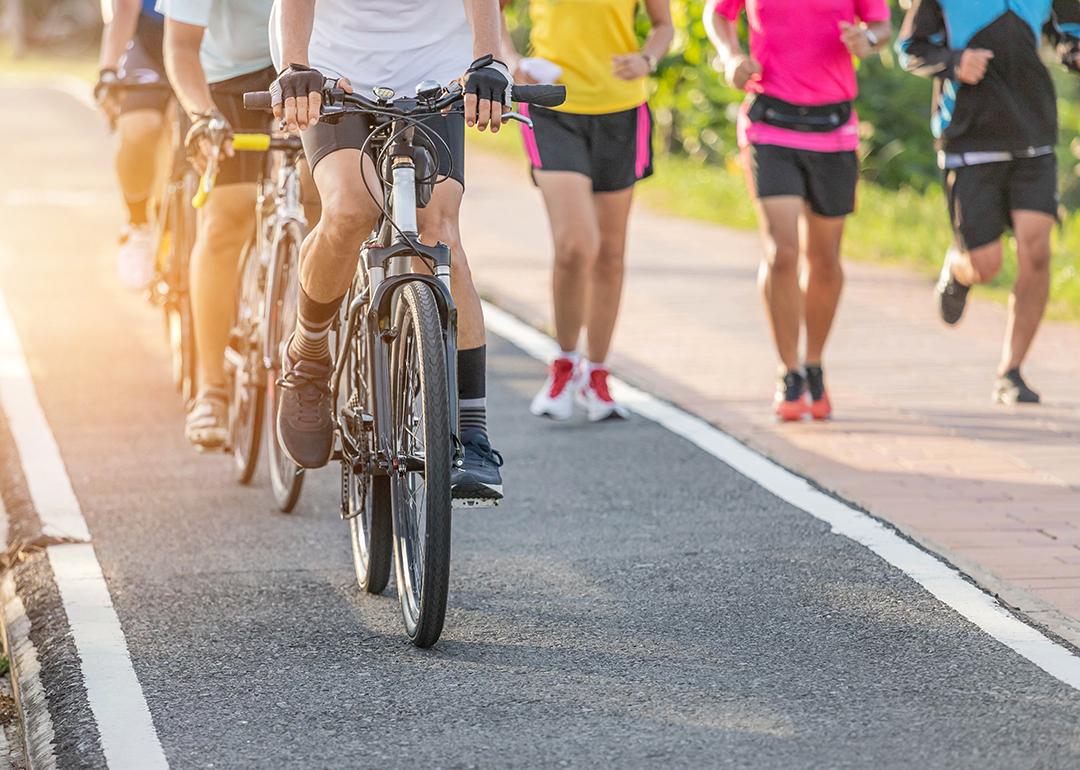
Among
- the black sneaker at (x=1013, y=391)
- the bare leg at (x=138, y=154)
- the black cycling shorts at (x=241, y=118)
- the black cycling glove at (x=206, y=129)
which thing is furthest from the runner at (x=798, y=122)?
the bare leg at (x=138, y=154)

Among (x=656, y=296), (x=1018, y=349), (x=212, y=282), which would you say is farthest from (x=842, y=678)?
(x=656, y=296)

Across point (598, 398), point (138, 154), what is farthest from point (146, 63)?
point (598, 398)

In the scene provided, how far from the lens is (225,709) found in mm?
4469

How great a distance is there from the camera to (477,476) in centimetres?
488

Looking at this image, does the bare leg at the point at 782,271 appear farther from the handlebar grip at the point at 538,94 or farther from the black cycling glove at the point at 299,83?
the black cycling glove at the point at 299,83

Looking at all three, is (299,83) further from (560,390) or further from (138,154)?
(138,154)

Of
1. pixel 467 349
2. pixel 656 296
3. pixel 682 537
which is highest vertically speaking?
pixel 467 349

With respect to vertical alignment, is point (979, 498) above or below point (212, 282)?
below

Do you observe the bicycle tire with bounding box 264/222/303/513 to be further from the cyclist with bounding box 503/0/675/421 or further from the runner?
the runner

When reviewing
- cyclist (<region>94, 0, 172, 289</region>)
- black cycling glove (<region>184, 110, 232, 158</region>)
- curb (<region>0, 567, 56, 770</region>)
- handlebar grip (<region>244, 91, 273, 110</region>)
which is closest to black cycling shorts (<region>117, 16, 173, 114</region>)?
cyclist (<region>94, 0, 172, 289</region>)

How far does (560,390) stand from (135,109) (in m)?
2.27

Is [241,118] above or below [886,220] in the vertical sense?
above

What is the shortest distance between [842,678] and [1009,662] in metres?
0.41

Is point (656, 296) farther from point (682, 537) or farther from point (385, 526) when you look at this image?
point (385, 526)
